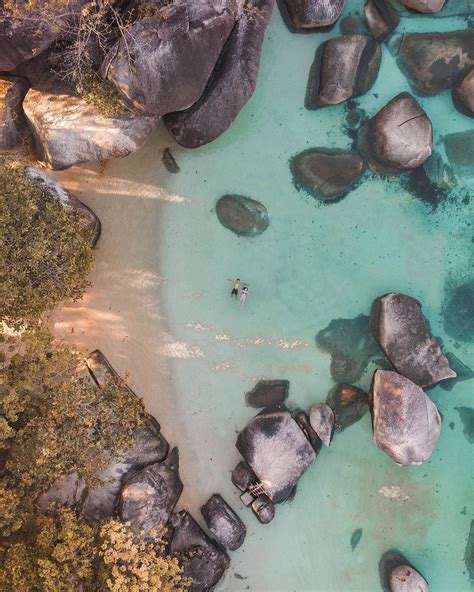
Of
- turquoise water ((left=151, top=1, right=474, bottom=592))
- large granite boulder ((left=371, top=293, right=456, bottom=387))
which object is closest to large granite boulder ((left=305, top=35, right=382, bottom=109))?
turquoise water ((left=151, top=1, right=474, bottom=592))

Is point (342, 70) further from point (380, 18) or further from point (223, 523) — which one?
point (223, 523)

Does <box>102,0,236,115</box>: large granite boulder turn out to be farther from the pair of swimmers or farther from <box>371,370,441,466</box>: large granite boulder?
<box>371,370,441,466</box>: large granite boulder

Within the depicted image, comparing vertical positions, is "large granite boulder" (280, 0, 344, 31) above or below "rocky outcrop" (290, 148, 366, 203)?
above

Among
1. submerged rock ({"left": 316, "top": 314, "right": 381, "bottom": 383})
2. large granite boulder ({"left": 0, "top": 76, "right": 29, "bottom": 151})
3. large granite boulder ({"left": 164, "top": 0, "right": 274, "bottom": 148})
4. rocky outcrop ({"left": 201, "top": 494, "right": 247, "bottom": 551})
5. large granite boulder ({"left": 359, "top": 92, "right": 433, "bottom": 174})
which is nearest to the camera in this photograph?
large granite boulder ({"left": 164, "top": 0, "right": 274, "bottom": 148})

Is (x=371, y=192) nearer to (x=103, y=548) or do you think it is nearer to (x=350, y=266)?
(x=350, y=266)

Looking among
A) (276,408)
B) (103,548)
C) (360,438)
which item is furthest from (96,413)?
(360,438)

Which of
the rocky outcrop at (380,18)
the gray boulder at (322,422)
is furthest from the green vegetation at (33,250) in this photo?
the rocky outcrop at (380,18)

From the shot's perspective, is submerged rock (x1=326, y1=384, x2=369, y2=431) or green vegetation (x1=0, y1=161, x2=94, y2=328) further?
submerged rock (x1=326, y1=384, x2=369, y2=431)

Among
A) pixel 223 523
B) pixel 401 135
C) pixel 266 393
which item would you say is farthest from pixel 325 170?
pixel 223 523
